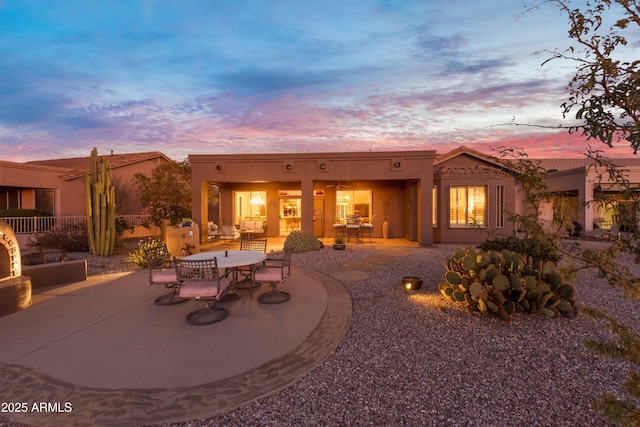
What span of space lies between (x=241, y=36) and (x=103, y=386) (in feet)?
30.4

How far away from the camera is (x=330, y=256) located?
10359 millimetres

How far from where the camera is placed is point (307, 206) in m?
13.7

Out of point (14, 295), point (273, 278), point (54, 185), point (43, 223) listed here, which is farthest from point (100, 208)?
point (54, 185)

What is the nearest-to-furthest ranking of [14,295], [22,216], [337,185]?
[14,295] → [22,216] → [337,185]

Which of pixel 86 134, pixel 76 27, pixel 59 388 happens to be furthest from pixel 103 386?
pixel 86 134

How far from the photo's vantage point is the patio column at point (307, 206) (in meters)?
13.5

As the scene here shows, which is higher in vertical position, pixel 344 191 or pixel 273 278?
pixel 344 191

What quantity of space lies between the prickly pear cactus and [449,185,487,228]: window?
30.5 ft

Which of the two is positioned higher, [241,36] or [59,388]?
[241,36]

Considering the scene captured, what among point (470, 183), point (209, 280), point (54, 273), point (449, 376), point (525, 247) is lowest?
point (449, 376)

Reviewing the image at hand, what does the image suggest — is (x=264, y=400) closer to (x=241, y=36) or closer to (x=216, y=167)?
(x=241, y=36)

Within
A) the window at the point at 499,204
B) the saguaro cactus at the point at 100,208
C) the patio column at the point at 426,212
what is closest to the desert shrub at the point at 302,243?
the patio column at the point at 426,212

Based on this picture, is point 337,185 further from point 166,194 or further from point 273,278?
point 273,278

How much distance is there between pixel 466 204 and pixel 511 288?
997 cm
